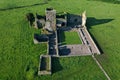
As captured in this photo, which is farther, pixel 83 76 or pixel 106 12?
pixel 106 12

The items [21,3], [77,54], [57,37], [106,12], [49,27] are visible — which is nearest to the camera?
[77,54]

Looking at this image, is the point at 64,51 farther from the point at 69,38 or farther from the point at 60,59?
the point at 69,38

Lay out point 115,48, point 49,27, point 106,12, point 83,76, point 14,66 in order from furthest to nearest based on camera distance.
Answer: point 106,12 < point 49,27 < point 115,48 < point 14,66 < point 83,76

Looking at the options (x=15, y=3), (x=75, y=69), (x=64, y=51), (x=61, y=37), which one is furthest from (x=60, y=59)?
(x=15, y=3)

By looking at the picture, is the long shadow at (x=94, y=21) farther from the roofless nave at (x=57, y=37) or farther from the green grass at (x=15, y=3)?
the green grass at (x=15, y=3)

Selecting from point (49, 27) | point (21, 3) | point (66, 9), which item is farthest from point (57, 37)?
point (21, 3)

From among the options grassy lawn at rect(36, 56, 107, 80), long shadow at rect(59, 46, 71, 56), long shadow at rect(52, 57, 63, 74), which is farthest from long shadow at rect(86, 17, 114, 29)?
long shadow at rect(52, 57, 63, 74)

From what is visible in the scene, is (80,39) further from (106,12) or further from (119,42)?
(106,12)
